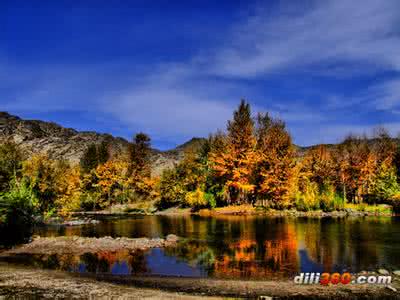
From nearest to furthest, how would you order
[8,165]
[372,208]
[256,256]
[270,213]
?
[256,256] → [8,165] → [372,208] → [270,213]

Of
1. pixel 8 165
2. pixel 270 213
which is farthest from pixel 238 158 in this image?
pixel 8 165

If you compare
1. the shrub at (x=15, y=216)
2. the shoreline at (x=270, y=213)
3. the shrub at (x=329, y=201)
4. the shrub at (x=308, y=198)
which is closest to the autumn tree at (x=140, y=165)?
the shoreline at (x=270, y=213)

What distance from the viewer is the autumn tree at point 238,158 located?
3184 inches

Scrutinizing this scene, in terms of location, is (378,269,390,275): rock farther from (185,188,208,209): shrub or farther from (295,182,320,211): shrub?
(185,188,208,209): shrub

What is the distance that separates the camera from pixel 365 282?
21344mm

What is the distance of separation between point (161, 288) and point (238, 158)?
6234 cm

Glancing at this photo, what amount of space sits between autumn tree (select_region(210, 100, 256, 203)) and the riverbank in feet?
188

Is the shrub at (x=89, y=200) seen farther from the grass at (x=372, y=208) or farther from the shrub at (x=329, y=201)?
the grass at (x=372, y=208)

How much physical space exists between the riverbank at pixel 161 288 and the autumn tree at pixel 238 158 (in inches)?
2259

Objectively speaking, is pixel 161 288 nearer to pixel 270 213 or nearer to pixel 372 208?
pixel 270 213

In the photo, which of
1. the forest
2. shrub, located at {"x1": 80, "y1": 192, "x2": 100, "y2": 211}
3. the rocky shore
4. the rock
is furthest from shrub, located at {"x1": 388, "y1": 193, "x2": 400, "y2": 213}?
shrub, located at {"x1": 80, "y1": 192, "x2": 100, "y2": 211}

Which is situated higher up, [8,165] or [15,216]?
[8,165]

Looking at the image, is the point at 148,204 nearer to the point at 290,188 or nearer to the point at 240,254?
the point at 290,188

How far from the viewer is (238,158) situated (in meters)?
82.5
